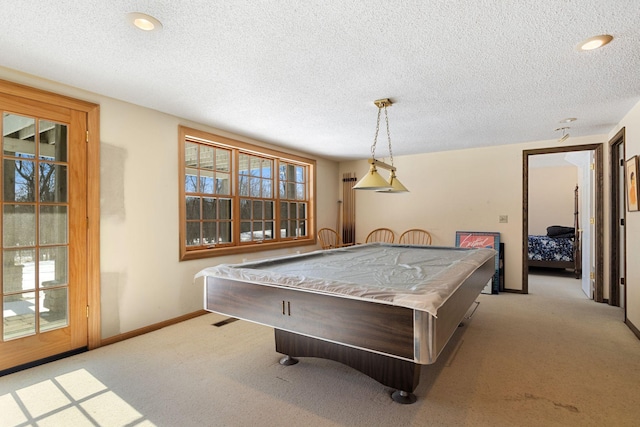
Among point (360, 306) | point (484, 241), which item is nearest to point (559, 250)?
point (484, 241)

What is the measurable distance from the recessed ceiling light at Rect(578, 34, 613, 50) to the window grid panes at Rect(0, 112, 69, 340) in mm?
3985

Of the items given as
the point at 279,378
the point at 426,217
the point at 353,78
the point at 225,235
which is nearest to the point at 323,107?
the point at 353,78

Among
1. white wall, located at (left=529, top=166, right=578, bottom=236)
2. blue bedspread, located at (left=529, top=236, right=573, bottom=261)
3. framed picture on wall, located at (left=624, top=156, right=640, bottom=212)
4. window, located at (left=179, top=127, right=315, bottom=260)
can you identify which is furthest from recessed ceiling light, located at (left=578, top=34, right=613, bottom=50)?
white wall, located at (left=529, top=166, right=578, bottom=236)

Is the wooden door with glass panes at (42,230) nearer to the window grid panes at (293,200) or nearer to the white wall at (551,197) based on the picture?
the window grid panes at (293,200)

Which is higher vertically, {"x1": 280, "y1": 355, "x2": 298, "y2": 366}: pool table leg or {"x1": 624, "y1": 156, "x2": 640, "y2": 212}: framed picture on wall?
{"x1": 624, "y1": 156, "x2": 640, "y2": 212}: framed picture on wall

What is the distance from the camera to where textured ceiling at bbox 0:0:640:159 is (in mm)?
1705

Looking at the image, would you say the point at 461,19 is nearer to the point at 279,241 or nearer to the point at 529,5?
the point at 529,5

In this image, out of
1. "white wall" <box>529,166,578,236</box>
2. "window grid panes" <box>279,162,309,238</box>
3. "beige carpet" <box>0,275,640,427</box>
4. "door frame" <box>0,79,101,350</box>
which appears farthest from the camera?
"white wall" <box>529,166,578,236</box>

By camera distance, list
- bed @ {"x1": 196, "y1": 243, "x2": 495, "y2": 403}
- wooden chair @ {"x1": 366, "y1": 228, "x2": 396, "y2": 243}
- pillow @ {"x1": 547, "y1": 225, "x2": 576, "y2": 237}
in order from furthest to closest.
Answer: pillow @ {"x1": 547, "y1": 225, "x2": 576, "y2": 237}, wooden chair @ {"x1": 366, "y1": 228, "x2": 396, "y2": 243}, bed @ {"x1": 196, "y1": 243, "x2": 495, "y2": 403}

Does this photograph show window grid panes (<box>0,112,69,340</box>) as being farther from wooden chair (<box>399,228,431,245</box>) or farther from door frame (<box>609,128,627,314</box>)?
door frame (<box>609,128,627,314</box>)

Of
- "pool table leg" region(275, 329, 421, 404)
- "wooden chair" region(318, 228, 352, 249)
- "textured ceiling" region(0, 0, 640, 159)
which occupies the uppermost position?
"textured ceiling" region(0, 0, 640, 159)

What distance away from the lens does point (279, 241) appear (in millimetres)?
5062

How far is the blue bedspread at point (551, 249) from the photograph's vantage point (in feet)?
20.4

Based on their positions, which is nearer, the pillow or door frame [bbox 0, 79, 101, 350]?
door frame [bbox 0, 79, 101, 350]
